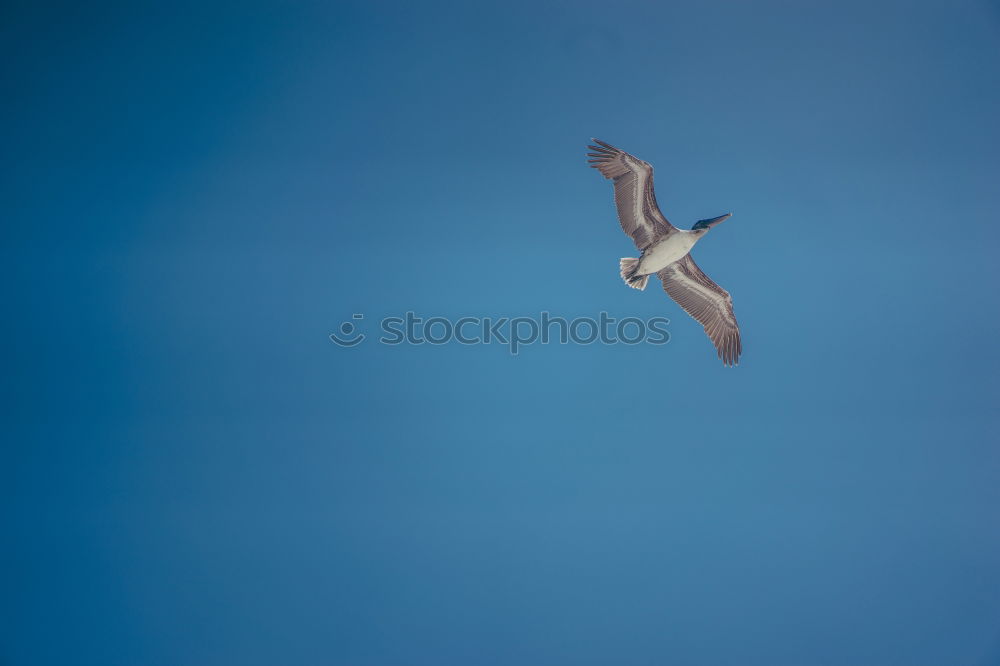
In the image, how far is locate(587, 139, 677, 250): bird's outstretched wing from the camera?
4.18 m

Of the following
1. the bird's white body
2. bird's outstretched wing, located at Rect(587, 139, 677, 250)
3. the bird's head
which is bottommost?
the bird's white body

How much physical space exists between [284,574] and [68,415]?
1954 mm

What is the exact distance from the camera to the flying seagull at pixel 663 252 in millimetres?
4199

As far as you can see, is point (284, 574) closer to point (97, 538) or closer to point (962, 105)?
point (97, 538)

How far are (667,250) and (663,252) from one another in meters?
0.03

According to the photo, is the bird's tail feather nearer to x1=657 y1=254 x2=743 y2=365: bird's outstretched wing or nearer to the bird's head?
x1=657 y1=254 x2=743 y2=365: bird's outstretched wing

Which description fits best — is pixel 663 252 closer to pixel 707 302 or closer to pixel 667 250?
pixel 667 250

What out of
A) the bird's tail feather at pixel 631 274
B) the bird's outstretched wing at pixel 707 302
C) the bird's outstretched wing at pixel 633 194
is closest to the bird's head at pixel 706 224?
the bird's outstretched wing at pixel 633 194

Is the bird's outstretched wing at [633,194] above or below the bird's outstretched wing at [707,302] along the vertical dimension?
above

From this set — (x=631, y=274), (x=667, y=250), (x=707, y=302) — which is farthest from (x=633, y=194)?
(x=707, y=302)

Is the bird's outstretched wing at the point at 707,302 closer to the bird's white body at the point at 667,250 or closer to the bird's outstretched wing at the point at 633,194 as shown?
the bird's white body at the point at 667,250

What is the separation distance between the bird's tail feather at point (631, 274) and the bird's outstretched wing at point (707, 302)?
0.19 m

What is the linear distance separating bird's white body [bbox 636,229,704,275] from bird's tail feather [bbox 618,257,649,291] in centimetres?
4

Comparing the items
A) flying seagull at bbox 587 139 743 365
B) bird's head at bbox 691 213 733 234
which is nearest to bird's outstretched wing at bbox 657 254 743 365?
flying seagull at bbox 587 139 743 365
